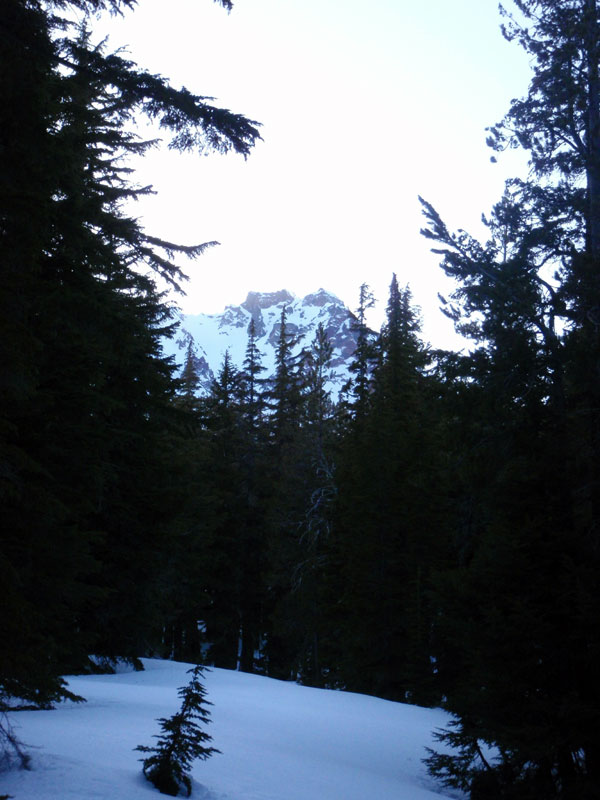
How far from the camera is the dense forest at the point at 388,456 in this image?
6.17m

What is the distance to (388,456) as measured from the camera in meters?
23.8

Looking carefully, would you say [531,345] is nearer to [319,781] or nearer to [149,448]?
[319,781]

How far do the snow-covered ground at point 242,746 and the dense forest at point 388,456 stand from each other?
59 centimetres

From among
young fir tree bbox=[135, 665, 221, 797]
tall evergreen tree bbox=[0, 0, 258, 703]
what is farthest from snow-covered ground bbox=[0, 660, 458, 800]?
tall evergreen tree bbox=[0, 0, 258, 703]

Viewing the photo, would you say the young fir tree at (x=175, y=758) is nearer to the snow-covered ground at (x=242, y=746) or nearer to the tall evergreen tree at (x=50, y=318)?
the snow-covered ground at (x=242, y=746)

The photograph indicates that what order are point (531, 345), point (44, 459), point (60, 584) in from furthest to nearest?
Result: 1. point (531, 345)
2. point (44, 459)
3. point (60, 584)

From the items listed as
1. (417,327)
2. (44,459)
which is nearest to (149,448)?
(44,459)

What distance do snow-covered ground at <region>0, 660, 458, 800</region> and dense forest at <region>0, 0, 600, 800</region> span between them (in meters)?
0.59

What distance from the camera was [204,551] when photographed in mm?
33125

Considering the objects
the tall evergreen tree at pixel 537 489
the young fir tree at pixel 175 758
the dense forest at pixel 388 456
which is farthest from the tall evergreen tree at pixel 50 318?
the tall evergreen tree at pixel 537 489

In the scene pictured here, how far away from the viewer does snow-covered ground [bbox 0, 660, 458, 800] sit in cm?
568

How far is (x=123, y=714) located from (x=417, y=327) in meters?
30.1

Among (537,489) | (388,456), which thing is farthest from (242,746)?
(388,456)

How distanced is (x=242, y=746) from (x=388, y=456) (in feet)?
51.5
